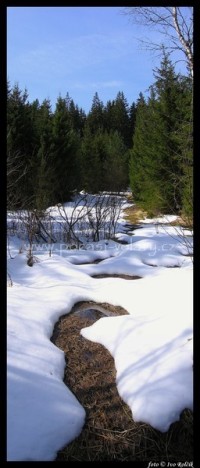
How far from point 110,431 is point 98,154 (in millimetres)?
26844

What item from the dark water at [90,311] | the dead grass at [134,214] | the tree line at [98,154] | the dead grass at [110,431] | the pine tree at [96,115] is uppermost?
the pine tree at [96,115]

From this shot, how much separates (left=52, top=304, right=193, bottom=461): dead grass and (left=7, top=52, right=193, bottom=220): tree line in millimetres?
2909

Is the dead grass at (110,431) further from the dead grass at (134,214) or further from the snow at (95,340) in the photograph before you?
the dead grass at (134,214)

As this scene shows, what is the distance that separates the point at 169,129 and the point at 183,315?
12.8 m

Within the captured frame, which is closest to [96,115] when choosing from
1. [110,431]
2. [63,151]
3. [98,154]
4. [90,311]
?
[98,154]

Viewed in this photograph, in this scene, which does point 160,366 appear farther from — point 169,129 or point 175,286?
point 169,129

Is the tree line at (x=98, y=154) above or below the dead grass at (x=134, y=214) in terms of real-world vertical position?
above

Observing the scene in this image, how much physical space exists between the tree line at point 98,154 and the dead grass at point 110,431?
2.91m


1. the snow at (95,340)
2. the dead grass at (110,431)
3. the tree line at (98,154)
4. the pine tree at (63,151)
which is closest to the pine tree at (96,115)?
the tree line at (98,154)

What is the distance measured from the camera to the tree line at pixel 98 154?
10430 mm

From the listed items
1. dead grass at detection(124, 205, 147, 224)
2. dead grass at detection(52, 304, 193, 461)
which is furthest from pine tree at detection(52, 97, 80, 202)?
dead grass at detection(52, 304, 193, 461)

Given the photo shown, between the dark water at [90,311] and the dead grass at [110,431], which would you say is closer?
the dead grass at [110,431]

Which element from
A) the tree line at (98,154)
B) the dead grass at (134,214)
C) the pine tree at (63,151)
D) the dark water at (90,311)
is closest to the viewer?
the dark water at (90,311)

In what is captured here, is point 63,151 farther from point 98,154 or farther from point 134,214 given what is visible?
point 98,154
